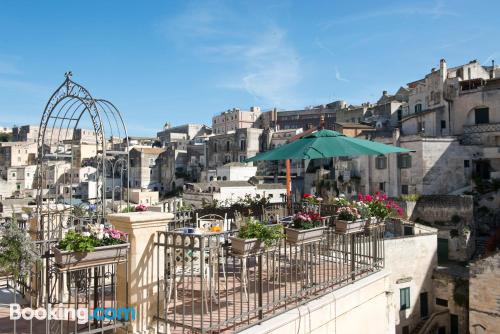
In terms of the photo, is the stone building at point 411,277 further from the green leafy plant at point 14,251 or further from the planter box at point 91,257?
the green leafy plant at point 14,251

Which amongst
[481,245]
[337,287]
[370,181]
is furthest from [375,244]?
[370,181]

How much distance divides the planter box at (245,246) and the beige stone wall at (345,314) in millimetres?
1023

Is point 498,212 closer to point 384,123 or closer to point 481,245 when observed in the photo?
point 481,245

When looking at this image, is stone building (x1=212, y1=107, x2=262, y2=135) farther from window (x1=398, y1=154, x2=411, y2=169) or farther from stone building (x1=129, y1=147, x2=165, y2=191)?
window (x1=398, y1=154, x2=411, y2=169)

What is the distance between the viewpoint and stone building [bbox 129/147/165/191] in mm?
62562

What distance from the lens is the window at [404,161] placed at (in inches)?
1300

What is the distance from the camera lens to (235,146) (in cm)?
6125

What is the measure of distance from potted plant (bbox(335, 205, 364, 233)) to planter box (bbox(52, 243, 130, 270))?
4371 millimetres

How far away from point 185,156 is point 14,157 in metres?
30.0

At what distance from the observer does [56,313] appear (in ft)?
17.8

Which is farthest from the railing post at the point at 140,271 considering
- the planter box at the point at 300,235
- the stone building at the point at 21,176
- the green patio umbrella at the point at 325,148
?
the stone building at the point at 21,176

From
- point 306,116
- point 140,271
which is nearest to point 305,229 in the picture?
point 140,271

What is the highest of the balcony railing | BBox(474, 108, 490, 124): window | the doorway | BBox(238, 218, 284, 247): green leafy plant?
BBox(474, 108, 490, 124): window

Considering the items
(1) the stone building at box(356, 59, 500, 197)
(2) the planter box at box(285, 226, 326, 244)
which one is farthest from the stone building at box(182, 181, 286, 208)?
(2) the planter box at box(285, 226, 326, 244)
